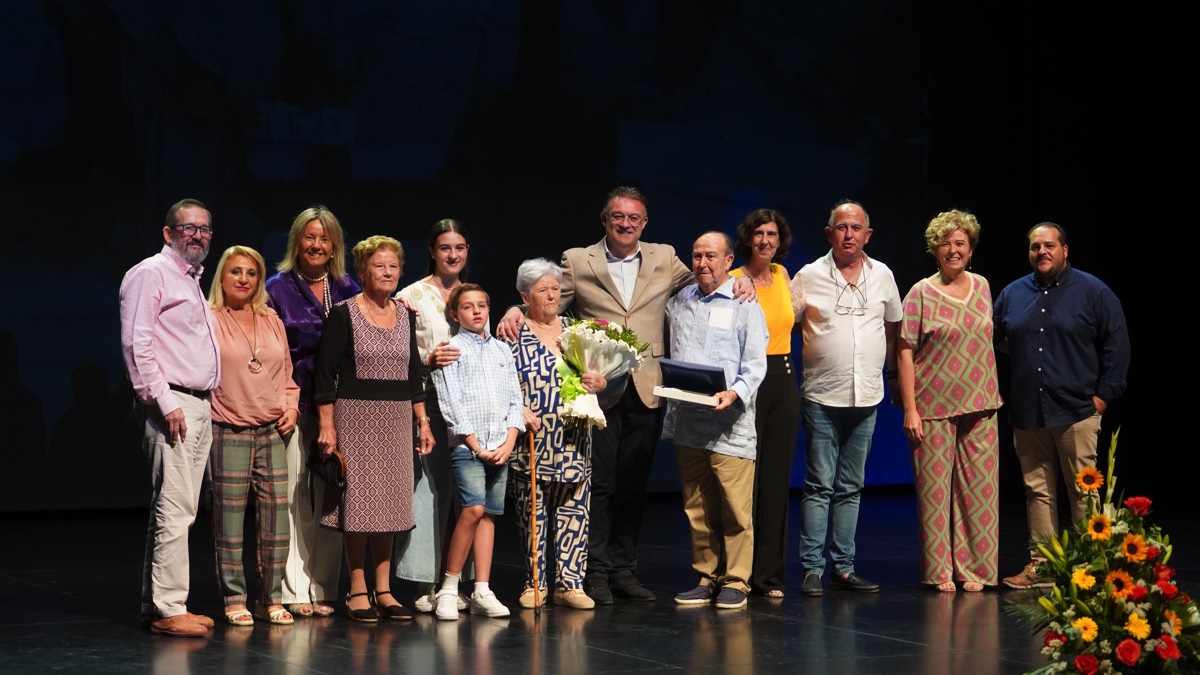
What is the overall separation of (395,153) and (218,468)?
3.91 meters

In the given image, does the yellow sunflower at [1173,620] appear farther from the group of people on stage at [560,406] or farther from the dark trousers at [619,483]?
the dark trousers at [619,483]

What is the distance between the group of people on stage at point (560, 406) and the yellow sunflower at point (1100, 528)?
6.43 ft

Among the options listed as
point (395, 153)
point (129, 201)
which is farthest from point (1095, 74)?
point (129, 201)

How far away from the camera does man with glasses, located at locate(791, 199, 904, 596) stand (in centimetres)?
589

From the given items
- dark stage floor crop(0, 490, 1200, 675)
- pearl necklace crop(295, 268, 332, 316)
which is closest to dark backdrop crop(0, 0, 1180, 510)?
dark stage floor crop(0, 490, 1200, 675)

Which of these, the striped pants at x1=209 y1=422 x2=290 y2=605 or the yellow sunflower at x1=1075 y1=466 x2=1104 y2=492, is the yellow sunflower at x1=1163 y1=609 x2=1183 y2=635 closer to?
the yellow sunflower at x1=1075 y1=466 x2=1104 y2=492

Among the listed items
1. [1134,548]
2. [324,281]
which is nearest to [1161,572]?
[1134,548]

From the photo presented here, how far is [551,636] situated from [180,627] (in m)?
1.18

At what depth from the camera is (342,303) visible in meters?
5.20

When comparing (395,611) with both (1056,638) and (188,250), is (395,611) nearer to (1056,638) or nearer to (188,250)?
(188,250)

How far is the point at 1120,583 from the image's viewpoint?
139 inches

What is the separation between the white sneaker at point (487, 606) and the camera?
5.29m

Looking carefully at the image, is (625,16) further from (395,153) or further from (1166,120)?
(1166,120)

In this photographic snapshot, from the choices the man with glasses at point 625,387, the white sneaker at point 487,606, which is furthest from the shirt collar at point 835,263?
the white sneaker at point 487,606
